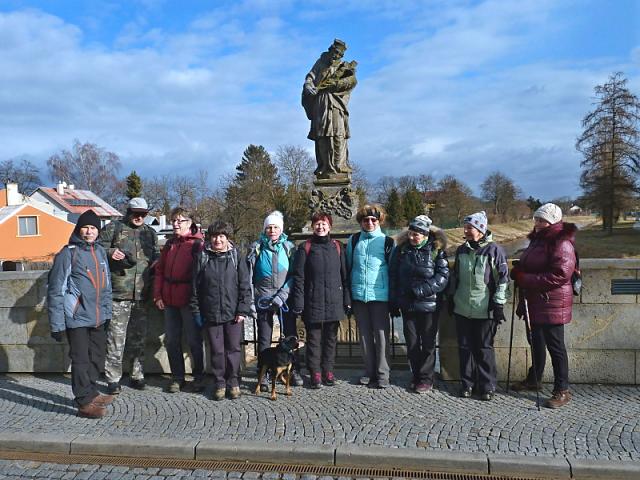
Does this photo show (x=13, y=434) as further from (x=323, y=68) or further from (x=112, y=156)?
(x=112, y=156)

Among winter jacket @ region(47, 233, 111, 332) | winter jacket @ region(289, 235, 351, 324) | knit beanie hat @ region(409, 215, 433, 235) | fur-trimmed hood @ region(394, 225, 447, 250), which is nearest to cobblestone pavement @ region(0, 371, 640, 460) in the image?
winter jacket @ region(289, 235, 351, 324)

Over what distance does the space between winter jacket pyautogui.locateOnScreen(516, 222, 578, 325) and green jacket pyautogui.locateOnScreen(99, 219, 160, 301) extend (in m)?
4.09

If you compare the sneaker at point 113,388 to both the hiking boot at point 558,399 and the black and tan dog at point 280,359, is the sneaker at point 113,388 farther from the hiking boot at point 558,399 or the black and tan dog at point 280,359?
the hiking boot at point 558,399

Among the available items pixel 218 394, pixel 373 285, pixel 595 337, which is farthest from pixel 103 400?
Answer: pixel 595 337

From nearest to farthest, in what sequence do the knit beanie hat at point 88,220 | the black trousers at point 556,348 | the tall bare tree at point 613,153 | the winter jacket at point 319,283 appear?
the black trousers at point 556,348 → the knit beanie hat at point 88,220 → the winter jacket at point 319,283 → the tall bare tree at point 613,153

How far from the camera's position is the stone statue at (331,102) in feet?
31.0

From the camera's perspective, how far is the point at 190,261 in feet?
19.0

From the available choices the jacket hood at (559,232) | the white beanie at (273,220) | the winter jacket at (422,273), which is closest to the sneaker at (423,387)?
the winter jacket at (422,273)

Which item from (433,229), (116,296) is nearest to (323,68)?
(433,229)

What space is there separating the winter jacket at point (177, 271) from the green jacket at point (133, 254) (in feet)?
0.76

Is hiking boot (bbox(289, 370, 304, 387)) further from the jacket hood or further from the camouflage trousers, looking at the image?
the jacket hood

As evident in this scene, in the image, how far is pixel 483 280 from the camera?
535 cm

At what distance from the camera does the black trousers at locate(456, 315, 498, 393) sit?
541 centimetres

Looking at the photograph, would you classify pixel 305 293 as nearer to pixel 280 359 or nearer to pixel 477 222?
pixel 280 359
